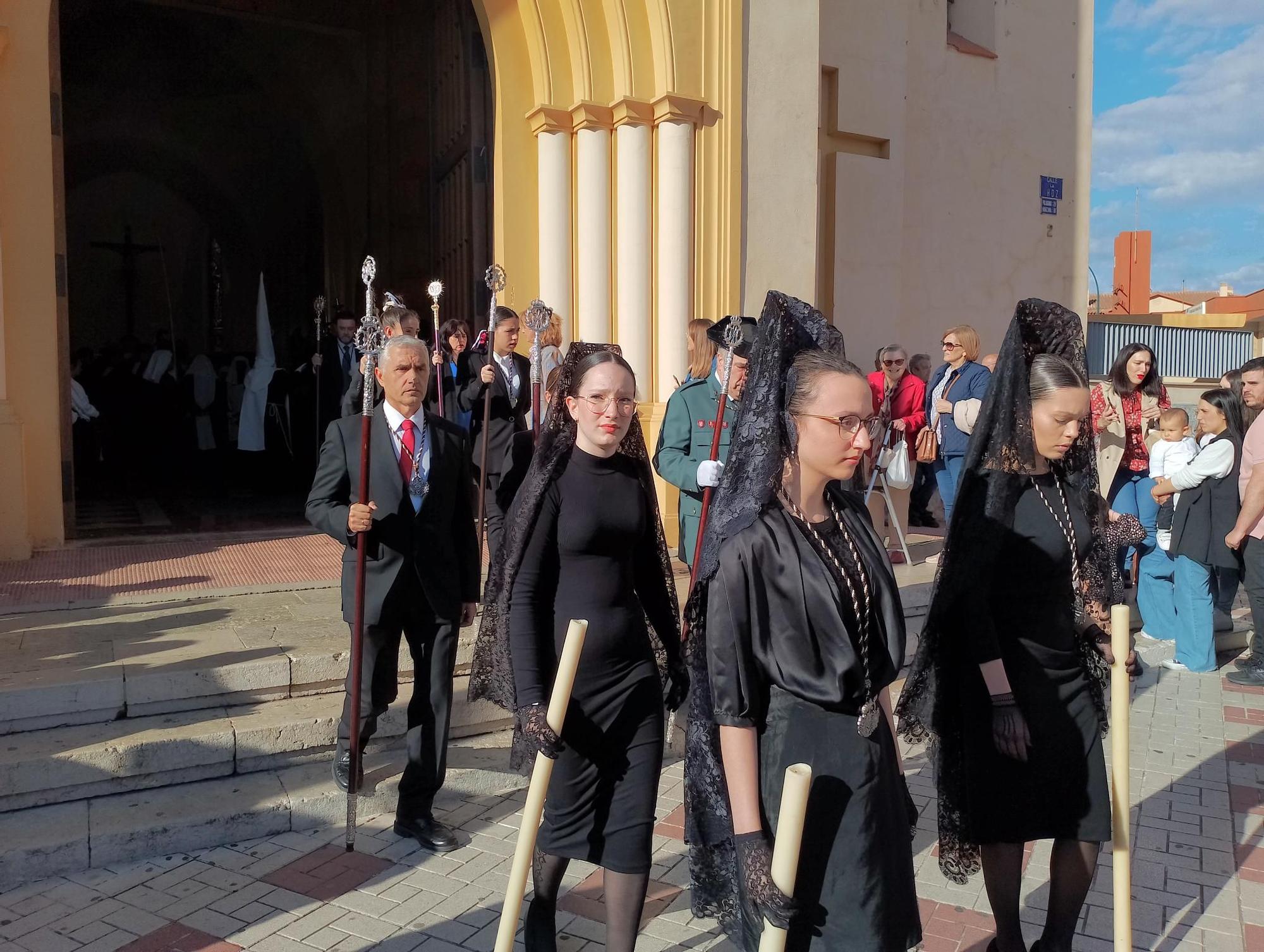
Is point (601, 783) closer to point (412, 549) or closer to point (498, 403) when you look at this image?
point (412, 549)

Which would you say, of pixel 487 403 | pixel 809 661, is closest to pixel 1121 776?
pixel 809 661

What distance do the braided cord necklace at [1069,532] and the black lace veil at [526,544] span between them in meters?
1.11

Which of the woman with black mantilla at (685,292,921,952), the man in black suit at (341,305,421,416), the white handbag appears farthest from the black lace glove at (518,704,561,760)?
the white handbag

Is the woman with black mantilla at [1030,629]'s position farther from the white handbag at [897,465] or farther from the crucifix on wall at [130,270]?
the crucifix on wall at [130,270]

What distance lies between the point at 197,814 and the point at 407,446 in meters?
1.65

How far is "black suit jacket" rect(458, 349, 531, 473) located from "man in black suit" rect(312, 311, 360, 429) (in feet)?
5.40

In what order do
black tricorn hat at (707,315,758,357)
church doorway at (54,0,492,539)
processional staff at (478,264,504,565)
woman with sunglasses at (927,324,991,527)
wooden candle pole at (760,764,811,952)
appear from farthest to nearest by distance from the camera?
church doorway at (54,0,492,539), woman with sunglasses at (927,324,991,527), processional staff at (478,264,504,565), black tricorn hat at (707,315,758,357), wooden candle pole at (760,764,811,952)

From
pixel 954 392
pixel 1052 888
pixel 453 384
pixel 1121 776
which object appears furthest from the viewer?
pixel 954 392

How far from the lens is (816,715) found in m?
2.33

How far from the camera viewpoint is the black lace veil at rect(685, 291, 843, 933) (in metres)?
2.41

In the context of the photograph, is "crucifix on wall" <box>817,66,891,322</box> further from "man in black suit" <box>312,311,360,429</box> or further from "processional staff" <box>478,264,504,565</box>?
"processional staff" <box>478,264,504,565</box>

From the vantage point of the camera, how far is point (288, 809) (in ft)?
14.6

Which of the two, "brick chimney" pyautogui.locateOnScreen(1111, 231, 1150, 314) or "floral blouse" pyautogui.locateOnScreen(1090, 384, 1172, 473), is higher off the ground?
"brick chimney" pyautogui.locateOnScreen(1111, 231, 1150, 314)

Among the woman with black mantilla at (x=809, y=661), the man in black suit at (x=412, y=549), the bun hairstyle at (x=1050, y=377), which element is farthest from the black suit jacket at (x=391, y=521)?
the bun hairstyle at (x=1050, y=377)
